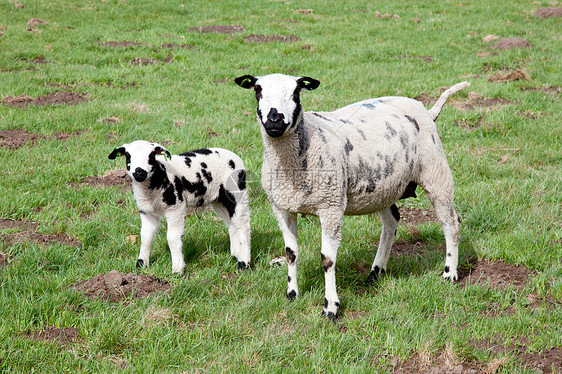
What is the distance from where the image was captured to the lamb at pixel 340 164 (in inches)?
174

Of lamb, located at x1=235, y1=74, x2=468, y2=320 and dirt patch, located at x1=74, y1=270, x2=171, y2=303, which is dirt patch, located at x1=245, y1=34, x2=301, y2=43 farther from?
dirt patch, located at x1=74, y1=270, x2=171, y2=303

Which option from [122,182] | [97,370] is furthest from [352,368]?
[122,182]

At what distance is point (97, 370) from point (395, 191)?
299 centimetres

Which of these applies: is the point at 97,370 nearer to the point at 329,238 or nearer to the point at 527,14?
the point at 329,238

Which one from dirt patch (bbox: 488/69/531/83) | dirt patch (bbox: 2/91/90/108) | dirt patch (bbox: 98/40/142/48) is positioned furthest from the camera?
dirt patch (bbox: 98/40/142/48)

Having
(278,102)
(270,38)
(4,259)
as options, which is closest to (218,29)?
(270,38)

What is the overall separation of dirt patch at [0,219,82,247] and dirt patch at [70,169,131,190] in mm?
1194

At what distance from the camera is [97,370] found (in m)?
3.88

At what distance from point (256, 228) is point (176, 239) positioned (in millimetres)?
1266

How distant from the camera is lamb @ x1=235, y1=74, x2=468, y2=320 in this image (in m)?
4.41

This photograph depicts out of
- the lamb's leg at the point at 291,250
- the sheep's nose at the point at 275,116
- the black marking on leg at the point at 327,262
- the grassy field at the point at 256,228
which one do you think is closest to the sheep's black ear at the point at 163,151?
the grassy field at the point at 256,228

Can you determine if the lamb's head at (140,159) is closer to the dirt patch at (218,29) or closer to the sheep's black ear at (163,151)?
the sheep's black ear at (163,151)

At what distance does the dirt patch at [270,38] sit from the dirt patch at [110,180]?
8454 mm

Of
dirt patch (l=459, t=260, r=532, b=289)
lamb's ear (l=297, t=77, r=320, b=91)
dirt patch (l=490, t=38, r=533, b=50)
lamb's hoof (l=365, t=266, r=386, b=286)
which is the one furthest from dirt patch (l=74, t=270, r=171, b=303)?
dirt patch (l=490, t=38, r=533, b=50)
